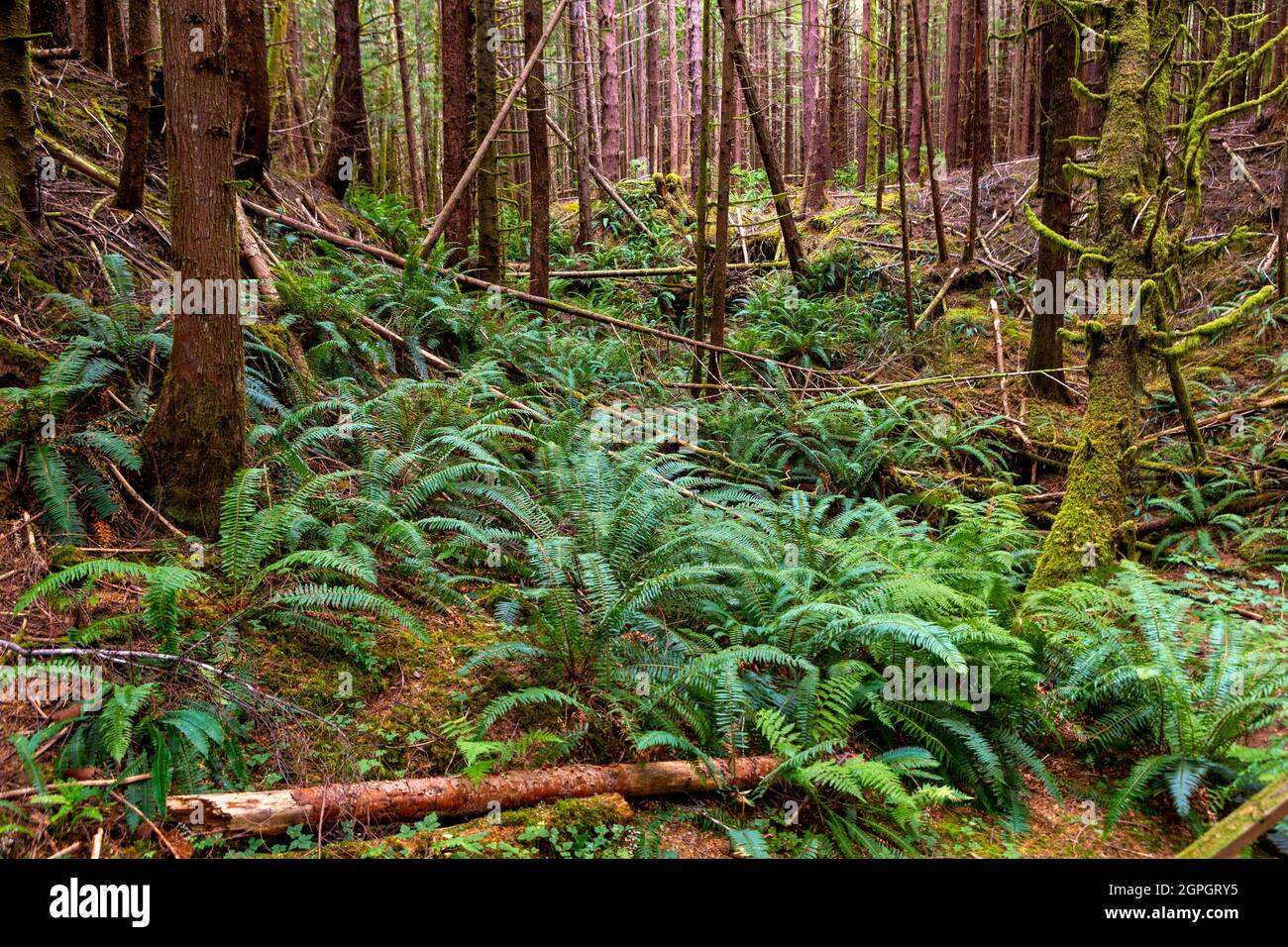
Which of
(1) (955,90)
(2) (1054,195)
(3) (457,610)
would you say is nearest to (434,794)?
(3) (457,610)

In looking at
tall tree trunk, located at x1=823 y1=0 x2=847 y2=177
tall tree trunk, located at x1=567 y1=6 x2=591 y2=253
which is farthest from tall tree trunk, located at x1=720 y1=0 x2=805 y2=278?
tall tree trunk, located at x1=567 y1=6 x2=591 y2=253

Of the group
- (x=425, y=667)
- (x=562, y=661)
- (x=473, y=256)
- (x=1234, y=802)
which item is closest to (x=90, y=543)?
(x=425, y=667)

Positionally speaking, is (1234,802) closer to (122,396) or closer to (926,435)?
(926,435)

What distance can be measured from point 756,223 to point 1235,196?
8012mm

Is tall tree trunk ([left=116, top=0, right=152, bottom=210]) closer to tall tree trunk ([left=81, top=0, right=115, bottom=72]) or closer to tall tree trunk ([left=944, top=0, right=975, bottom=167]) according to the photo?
tall tree trunk ([left=81, top=0, right=115, bottom=72])

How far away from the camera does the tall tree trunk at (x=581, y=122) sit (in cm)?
1493

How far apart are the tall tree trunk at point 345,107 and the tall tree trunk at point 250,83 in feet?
10.1

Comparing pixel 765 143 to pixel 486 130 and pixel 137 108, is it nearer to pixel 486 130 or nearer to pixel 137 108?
pixel 486 130

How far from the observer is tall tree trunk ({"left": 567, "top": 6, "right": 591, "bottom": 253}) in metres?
14.9

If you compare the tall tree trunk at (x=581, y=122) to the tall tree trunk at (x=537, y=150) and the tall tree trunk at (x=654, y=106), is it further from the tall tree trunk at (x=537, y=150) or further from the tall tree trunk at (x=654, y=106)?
the tall tree trunk at (x=654, y=106)

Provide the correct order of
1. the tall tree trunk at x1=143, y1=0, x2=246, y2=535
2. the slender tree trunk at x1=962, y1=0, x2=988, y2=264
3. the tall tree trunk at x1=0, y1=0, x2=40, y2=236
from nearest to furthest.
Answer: the tall tree trunk at x1=143, y1=0, x2=246, y2=535 → the tall tree trunk at x1=0, y1=0, x2=40, y2=236 → the slender tree trunk at x1=962, y1=0, x2=988, y2=264

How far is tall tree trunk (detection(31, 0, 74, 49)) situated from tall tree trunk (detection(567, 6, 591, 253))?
A: 24.9ft

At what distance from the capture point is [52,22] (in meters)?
8.11

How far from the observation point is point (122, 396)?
4840 millimetres
